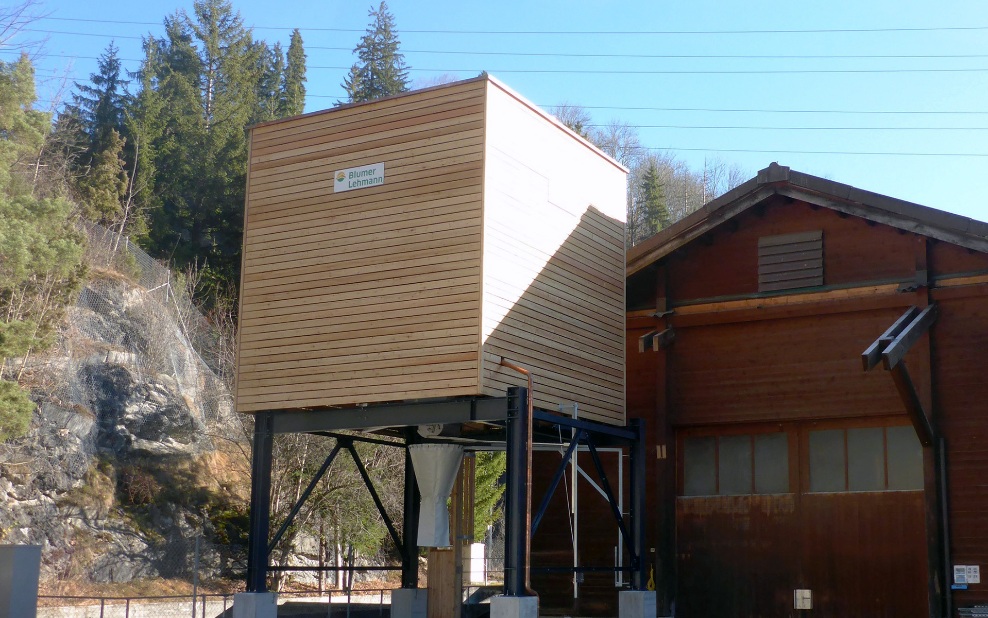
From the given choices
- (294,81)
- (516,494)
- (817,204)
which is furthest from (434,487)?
(294,81)

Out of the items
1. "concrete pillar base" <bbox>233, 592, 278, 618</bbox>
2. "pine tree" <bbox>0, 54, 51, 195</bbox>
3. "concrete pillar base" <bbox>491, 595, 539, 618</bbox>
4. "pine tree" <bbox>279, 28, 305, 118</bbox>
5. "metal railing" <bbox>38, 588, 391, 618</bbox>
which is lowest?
"metal railing" <bbox>38, 588, 391, 618</bbox>

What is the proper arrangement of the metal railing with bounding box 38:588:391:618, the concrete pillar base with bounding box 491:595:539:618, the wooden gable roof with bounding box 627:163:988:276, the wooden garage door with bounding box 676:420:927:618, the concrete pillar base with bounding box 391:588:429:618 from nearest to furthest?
the concrete pillar base with bounding box 491:595:539:618, the wooden gable roof with bounding box 627:163:988:276, the wooden garage door with bounding box 676:420:927:618, the concrete pillar base with bounding box 391:588:429:618, the metal railing with bounding box 38:588:391:618

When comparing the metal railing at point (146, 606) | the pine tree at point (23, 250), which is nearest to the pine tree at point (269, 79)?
the pine tree at point (23, 250)

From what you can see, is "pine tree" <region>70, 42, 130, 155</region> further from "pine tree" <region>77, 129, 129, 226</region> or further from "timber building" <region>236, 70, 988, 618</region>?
"timber building" <region>236, 70, 988, 618</region>

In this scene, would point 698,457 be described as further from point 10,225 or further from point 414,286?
point 10,225

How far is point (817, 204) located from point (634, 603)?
7.80m

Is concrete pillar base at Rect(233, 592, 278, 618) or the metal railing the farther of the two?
the metal railing

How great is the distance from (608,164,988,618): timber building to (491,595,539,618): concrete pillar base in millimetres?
5184

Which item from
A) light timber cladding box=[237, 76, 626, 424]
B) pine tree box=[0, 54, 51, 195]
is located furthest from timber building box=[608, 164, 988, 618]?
pine tree box=[0, 54, 51, 195]

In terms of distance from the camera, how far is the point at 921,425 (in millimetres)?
16047

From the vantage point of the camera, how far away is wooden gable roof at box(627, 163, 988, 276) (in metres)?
16.4

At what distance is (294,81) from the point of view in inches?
2398

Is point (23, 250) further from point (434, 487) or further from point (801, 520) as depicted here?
point (801, 520)

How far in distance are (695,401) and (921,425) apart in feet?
13.7
